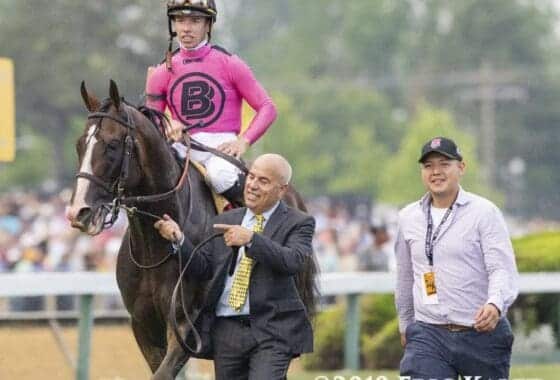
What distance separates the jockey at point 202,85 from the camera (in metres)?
8.26

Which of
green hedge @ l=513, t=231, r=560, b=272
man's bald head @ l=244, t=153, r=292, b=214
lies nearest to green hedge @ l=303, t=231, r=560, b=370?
green hedge @ l=513, t=231, r=560, b=272

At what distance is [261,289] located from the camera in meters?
6.70

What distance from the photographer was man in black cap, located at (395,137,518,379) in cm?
682

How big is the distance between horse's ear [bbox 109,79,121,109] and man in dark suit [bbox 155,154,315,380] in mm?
780

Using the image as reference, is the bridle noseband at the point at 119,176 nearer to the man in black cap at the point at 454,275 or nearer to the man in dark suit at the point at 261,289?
the man in dark suit at the point at 261,289

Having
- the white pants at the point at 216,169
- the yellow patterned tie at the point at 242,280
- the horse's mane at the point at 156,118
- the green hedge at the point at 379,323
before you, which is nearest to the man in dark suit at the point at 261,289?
the yellow patterned tie at the point at 242,280

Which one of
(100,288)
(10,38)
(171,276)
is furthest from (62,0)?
(171,276)

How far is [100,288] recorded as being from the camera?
11211 mm

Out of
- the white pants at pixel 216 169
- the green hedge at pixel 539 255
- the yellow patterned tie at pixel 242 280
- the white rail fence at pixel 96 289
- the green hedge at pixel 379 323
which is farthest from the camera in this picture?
the green hedge at pixel 539 255

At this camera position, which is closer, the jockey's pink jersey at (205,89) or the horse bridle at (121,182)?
the horse bridle at (121,182)

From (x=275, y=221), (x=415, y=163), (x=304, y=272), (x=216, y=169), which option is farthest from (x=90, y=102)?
(x=415, y=163)

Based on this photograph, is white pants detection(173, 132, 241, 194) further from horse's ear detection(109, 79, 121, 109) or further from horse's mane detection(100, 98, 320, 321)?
horse's ear detection(109, 79, 121, 109)

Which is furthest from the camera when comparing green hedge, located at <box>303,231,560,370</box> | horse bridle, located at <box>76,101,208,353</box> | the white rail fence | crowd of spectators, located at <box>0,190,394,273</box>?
crowd of spectators, located at <box>0,190,394,273</box>

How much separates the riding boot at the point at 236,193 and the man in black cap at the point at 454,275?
1347 mm
